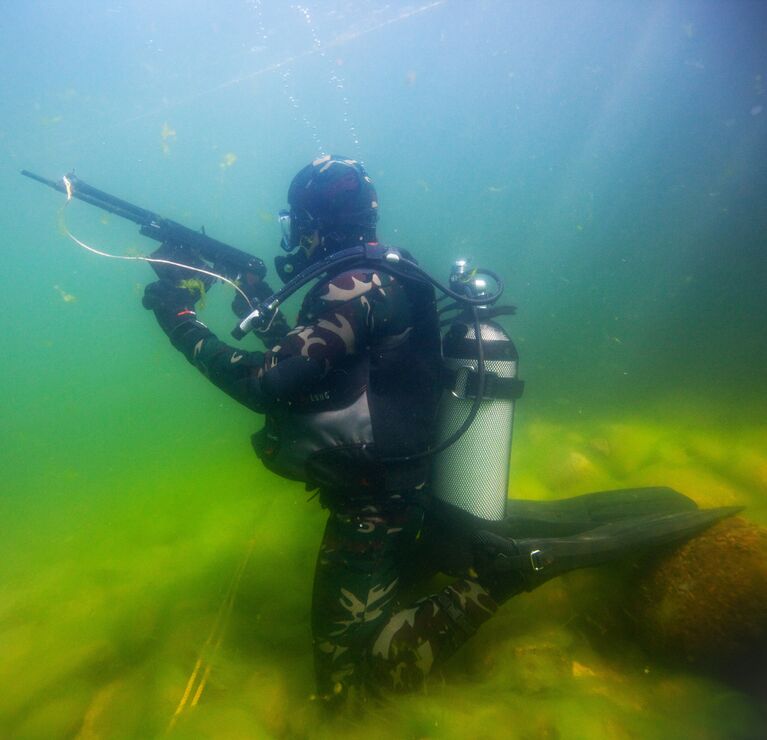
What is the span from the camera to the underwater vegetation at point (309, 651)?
2455 mm

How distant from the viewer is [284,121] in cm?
6956

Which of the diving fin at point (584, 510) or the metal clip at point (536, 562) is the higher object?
the metal clip at point (536, 562)

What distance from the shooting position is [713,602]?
2756 millimetres

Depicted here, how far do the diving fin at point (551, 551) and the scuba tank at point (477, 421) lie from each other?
40 cm

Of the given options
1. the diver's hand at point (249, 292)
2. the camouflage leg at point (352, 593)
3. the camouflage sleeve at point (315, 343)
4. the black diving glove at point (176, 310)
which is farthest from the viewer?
the diver's hand at point (249, 292)

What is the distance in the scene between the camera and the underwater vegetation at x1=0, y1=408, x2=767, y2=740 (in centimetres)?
246

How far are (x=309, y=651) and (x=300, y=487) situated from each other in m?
2.82

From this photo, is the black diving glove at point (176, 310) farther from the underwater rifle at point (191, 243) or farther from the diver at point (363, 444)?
the underwater rifle at point (191, 243)

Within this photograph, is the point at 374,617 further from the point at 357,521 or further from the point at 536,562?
the point at 536,562

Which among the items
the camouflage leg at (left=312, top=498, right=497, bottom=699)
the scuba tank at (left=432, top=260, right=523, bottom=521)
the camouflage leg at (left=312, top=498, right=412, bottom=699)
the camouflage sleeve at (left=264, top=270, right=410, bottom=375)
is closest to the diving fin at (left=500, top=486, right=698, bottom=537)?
the scuba tank at (left=432, top=260, right=523, bottom=521)

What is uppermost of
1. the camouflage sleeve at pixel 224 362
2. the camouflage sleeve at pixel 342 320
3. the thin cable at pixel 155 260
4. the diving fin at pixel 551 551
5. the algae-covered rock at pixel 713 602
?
the thin cable at pixel 155 260

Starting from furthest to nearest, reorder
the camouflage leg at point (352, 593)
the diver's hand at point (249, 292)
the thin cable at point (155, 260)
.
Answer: the diver's hand at point (249, 292), the thin cable at point (155, 260), the camouflage leg at point (352, 593)

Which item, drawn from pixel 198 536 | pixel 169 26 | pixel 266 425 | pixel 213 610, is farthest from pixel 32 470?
pixel 169 26

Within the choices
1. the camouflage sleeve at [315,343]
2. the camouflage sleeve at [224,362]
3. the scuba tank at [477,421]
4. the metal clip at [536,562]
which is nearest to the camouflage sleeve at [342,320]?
the camouflage sleeve at [315,343]
